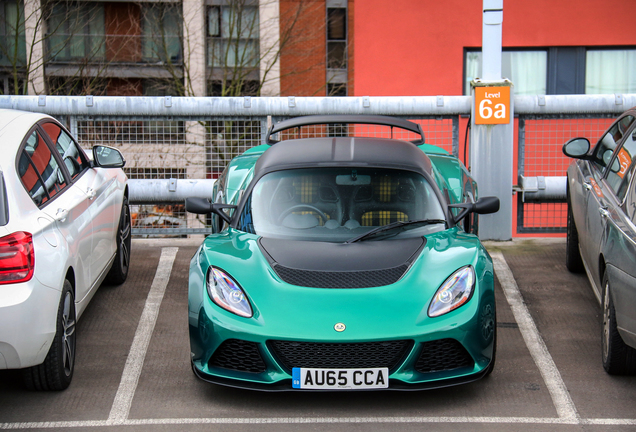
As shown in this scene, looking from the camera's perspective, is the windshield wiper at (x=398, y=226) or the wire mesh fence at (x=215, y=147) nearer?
the windshield wiper at (x=398, y=226)

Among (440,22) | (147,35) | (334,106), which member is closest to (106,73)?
(147,35)

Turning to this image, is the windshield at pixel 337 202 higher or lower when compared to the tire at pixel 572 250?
higher

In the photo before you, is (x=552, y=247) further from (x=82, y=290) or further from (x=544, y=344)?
(x=82, y=290)

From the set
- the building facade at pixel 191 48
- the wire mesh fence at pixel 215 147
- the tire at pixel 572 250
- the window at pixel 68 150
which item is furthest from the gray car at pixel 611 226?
the building facade at pixel 191 48

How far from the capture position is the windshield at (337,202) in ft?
16.0

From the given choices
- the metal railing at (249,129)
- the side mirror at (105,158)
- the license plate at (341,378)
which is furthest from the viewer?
the metal railing at (249,129)

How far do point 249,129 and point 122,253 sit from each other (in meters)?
2.43

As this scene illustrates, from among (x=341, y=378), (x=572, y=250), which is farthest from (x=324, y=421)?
(x=572, y=250)

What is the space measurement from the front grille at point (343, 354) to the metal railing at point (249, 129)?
13.0ft

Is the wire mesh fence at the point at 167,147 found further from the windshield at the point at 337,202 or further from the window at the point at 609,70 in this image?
the window at the point at 609,70

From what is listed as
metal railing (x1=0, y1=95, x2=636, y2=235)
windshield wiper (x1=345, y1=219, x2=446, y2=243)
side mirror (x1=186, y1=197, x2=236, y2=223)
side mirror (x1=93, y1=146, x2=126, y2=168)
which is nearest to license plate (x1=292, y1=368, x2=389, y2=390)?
windshield wiper (x1=345, y1=219, x2=446, y2=243)

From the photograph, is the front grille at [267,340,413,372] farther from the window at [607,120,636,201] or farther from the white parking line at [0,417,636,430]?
the window at [607,120,636,201]

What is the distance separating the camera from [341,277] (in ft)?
13.9

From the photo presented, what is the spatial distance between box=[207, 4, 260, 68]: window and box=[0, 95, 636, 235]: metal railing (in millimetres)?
18779
